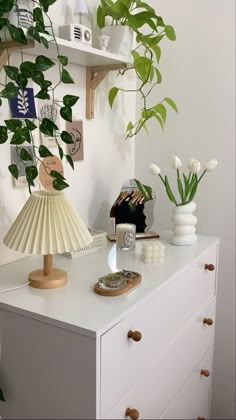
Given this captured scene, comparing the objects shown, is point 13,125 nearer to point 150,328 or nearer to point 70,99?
point 70,99

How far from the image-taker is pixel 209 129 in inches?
68.8

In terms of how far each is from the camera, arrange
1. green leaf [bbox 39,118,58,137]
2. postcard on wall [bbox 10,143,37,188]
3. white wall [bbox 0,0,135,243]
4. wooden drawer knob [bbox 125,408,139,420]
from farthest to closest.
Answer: white wall [bbox 0,0,135,243]
postcard on wall [bbox 10,143,37,188]
green leaf [bbox 39,118,58,137]
wooden drawer knob [bbox 125,408,139,420]

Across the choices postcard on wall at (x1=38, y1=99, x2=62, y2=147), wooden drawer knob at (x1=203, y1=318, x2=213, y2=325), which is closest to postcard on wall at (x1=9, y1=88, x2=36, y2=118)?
postcard on wall at (x1=38, y1=99, x2=62, y2=147)

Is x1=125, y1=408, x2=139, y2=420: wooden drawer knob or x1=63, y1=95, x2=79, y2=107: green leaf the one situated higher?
x1=63, y1=95, x2=79, y2=107: green leaf

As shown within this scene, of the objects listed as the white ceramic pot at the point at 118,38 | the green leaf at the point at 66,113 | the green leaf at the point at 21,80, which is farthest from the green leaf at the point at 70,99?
the white ceramic pot at the point at 118,38

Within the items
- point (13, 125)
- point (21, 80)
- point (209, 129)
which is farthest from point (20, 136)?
point (209, 129)

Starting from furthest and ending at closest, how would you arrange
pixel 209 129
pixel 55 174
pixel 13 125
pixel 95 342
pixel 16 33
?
pixel 209 129
pixel 55 174
pixel 13 125
pixel 16 33
pixel 95 342

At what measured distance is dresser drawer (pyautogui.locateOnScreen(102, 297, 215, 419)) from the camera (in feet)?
3.61

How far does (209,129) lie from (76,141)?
22.4 inches

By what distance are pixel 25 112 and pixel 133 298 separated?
25.7 inches

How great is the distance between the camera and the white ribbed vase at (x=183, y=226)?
1.51 metres

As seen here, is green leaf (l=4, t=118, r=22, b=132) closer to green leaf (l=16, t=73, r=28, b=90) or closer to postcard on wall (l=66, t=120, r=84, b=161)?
green leaf (l=16, t=73, r=28, b=90)

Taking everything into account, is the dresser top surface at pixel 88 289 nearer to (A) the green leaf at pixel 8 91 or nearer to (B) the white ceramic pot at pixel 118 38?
(A) the green leaf at pixel 8 91

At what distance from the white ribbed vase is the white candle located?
178 millimetres
